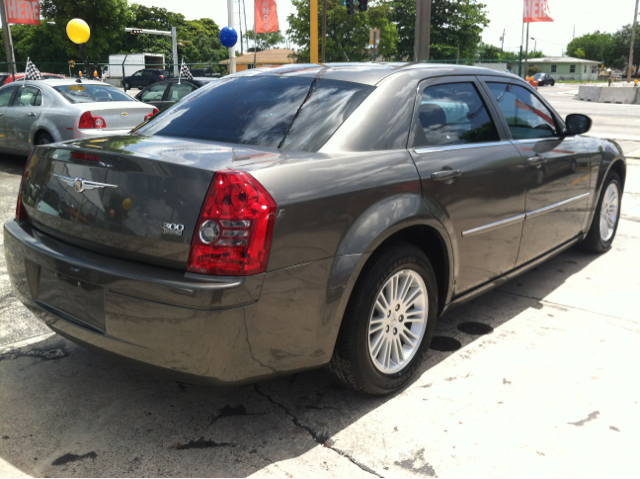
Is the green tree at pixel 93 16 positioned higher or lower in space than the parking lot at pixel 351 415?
higher

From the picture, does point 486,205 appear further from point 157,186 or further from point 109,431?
point 109,431

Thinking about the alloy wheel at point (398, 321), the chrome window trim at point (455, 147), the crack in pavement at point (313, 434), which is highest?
the chrome window trim at point (455, 147)

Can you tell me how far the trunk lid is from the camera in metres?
2.35

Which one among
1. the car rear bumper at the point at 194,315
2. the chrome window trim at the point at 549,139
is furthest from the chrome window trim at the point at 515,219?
the car rear bumper at the point at 194,315

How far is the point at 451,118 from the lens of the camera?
3.44 m

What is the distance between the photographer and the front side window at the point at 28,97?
10.0 m

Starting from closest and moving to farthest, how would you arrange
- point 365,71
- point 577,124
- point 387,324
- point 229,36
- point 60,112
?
point 387,324, point 365,71, point 577,124, point 60,112, point 229,36

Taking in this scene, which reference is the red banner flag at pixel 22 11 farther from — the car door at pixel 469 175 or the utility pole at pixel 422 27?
the car door at pixel 469 175

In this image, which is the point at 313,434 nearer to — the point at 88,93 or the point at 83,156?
the point at 83,156

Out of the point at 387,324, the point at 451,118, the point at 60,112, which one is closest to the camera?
the point at 387,324

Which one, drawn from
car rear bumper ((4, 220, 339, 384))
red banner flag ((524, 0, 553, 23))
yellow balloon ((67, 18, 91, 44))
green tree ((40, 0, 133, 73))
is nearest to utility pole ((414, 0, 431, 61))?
car rear bumper ((4, 220, 339, 384))

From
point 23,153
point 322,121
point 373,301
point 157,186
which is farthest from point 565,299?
point 23,153

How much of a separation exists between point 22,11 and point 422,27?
19.4 m


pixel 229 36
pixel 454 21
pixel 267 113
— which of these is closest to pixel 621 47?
pixel 454 21
